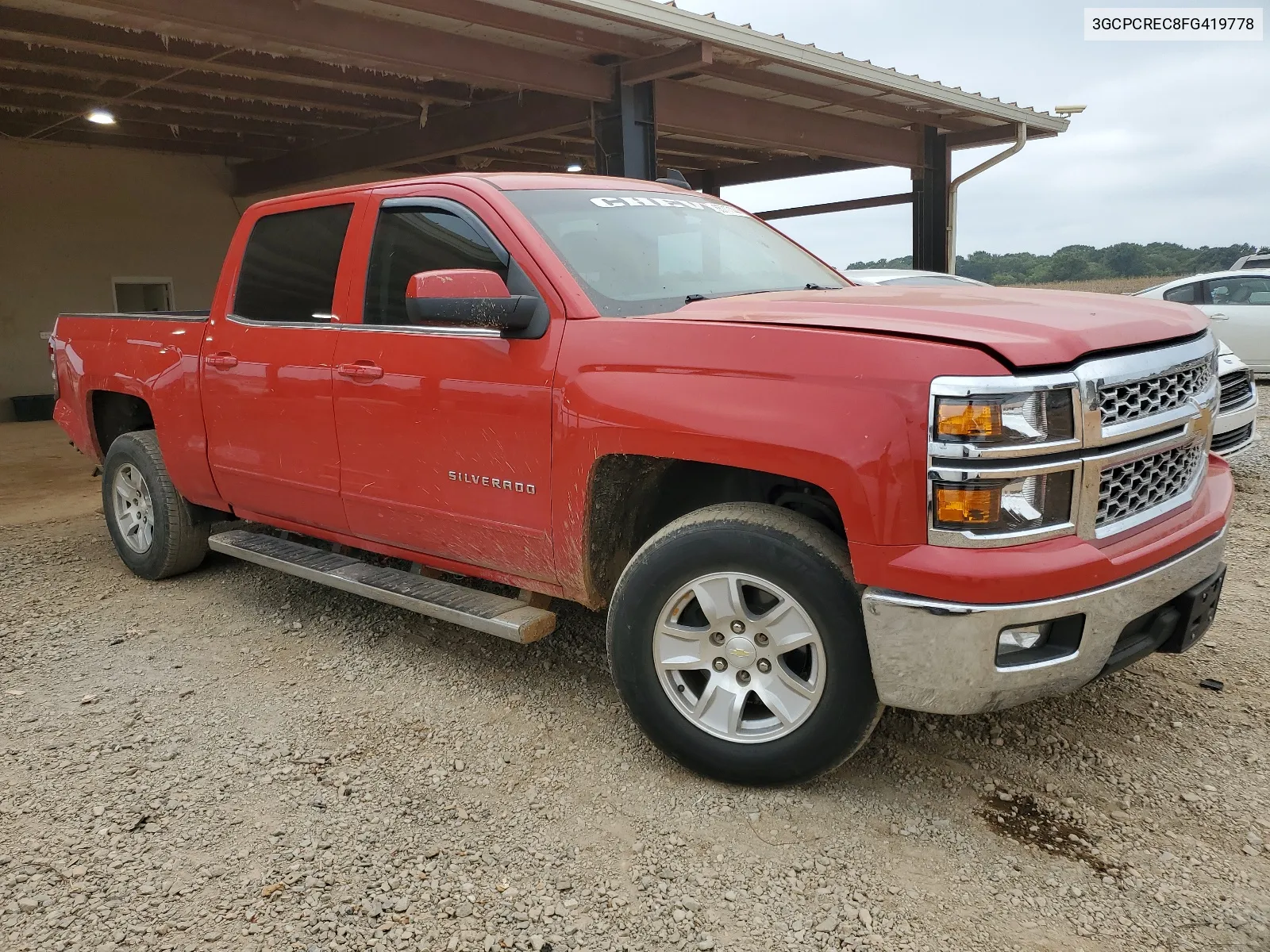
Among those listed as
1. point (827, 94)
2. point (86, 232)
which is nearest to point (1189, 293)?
point (827, 94)

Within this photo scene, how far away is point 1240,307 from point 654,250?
1089cm

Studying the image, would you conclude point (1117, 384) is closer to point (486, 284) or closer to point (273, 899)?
point (486, 284)

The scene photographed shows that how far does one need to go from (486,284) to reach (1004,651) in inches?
74.9

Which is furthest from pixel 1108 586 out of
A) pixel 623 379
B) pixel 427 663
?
pixel 427 663

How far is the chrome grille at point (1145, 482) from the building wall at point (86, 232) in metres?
14.2

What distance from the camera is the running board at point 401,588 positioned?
329 cm

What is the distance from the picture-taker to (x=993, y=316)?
2564mm

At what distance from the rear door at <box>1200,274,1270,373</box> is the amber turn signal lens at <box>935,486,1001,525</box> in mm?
11107

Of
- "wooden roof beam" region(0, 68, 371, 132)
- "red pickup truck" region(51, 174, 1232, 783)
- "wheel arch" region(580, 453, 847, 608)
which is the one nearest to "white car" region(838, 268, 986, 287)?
"red pickup truck" region(51, 174, 1232, 783)

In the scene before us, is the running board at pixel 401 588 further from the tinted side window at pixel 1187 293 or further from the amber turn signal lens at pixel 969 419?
the tinted side window at pixel 1187 293

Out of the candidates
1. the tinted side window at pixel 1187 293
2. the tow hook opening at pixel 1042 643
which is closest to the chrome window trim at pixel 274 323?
the tow hook opening at pixel 1042 643

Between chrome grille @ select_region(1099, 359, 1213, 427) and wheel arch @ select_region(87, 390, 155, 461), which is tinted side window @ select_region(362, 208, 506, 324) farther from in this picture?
wheel arch @ select_region(87, 390, 155, 461)

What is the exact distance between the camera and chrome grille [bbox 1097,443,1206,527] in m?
2.53

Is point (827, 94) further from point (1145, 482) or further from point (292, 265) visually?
point (1145, 482)
